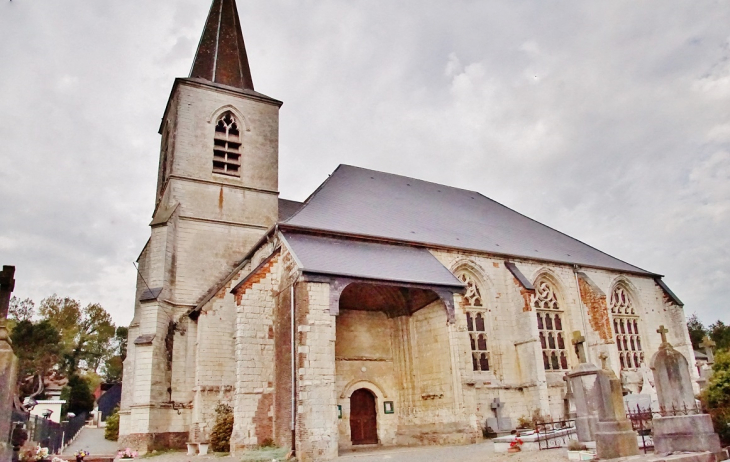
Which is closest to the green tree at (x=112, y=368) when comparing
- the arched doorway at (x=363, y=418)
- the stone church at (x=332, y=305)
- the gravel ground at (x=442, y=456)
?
the stone church at (x=332, y=305)

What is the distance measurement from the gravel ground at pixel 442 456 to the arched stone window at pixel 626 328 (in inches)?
363

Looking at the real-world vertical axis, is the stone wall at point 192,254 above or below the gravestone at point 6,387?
above

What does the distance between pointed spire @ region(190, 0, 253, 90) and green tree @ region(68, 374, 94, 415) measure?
84.7ft

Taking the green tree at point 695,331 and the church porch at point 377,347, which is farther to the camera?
the green tree at point 695,331

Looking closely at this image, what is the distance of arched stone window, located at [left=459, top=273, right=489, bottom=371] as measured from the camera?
54.9 ft

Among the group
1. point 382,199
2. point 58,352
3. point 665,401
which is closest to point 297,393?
point 665,401

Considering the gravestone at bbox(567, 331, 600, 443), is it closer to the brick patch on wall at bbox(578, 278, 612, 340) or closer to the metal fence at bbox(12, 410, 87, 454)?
the metal fence at bbox(12, 410, 87, 454)

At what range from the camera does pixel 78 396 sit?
3500cm

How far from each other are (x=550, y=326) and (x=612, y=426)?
34.9 ft

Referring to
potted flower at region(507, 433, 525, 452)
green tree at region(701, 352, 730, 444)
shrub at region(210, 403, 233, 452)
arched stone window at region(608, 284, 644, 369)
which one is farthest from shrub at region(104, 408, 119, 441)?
green tree at region(701, 352, 730, 444)

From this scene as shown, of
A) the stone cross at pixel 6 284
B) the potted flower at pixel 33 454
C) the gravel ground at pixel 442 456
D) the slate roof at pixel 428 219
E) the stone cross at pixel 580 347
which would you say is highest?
the slate roof at pixel 428 219

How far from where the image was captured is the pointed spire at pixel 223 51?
19328 mm

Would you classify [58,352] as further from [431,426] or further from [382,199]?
[431,426]

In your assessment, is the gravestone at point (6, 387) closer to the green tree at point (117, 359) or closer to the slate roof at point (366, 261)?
the slate roof at point (366, 261)
